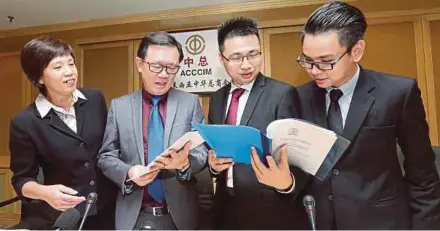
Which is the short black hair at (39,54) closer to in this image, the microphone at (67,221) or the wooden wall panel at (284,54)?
the microphone at (67,221)

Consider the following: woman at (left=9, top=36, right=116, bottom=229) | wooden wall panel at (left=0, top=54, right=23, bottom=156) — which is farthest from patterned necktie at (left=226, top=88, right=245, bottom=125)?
wooden wall panel at (left=0, top=54, right=23, bottom=156)

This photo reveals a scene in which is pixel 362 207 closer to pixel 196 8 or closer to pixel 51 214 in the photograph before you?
pixel 51 214

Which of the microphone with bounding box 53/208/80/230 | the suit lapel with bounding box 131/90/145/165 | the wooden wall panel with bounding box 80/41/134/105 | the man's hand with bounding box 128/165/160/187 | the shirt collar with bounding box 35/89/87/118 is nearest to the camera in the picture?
the microphone with bounding box 53/208/80/230

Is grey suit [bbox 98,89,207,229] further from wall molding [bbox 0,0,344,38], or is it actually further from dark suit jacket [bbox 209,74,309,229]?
wall molding [bbox 0,0,344,38]

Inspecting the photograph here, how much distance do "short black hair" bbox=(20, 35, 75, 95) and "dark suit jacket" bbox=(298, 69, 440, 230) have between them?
112 cm

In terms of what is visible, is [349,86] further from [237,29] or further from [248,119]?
[237,29]

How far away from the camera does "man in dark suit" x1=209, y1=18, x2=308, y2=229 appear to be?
1.27 m

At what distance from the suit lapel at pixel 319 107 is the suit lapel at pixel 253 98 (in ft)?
0.66

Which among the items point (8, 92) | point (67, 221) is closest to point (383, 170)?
point (67, 221)

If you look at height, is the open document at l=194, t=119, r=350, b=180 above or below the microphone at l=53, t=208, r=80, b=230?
above

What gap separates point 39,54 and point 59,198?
0.57 metres

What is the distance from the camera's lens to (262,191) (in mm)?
1297

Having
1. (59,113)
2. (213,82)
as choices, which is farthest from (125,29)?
(59,113)

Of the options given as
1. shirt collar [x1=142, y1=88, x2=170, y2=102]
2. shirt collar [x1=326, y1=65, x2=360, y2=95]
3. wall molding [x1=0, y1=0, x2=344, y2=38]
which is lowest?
shirt collar [x1=142, y1=88, x2=170, y2=102]
